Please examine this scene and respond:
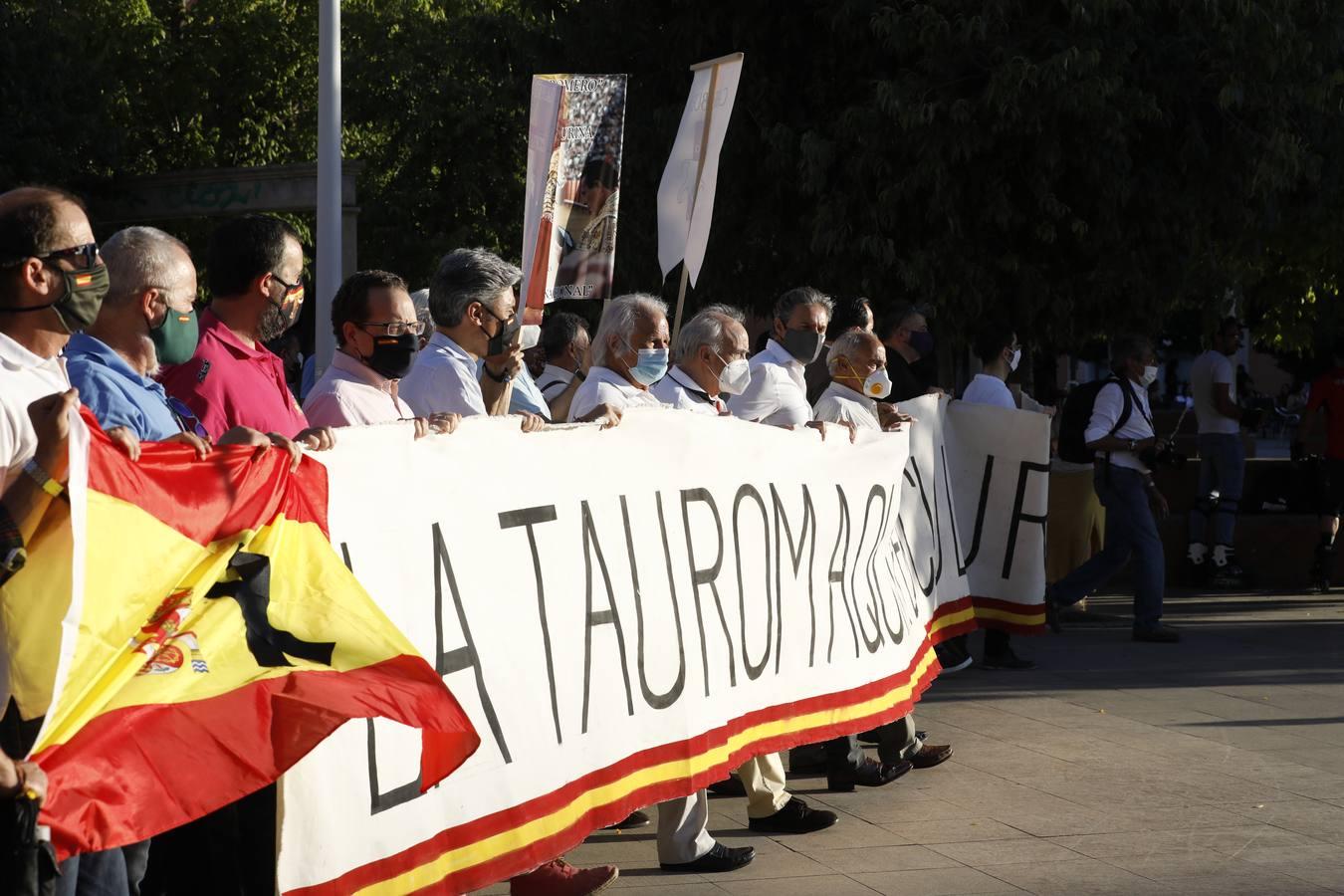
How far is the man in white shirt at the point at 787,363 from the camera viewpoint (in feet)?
25.9

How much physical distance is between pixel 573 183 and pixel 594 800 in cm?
414

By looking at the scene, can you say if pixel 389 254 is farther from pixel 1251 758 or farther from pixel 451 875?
pixel 451 875

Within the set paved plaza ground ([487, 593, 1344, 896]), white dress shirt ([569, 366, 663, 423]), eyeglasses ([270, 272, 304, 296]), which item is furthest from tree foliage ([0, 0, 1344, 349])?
eyeglasses ([270, 272, 304, 296])

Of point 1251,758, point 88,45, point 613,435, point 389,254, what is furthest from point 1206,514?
point 88,45

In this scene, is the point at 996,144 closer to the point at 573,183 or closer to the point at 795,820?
the point at 573,183

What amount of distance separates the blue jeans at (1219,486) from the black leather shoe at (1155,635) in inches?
124

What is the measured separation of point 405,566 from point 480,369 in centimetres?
233

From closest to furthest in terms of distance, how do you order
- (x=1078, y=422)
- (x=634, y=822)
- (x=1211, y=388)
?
(x=634, y=822) < (x=1078, y=422) < (x=1211, y=388)

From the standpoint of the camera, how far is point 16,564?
3059mm

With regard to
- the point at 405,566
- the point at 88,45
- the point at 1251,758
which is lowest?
the point at 1251,758

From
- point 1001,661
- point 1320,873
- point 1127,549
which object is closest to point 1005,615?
point 1001,661

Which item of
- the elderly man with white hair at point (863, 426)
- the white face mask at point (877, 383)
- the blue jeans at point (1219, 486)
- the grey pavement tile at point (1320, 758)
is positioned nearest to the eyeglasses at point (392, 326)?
the elderly man with white hair at point (863, 426)

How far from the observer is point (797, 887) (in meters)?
5.48

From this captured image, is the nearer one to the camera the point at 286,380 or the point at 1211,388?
the point at 286,380
